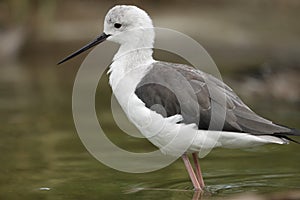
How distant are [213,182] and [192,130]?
0.83 m

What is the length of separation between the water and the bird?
1.40ft

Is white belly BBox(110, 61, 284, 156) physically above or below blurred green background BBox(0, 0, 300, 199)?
above

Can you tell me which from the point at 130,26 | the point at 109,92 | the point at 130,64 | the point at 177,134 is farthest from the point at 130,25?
the point at 109,92

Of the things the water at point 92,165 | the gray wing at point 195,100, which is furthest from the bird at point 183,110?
the water at point 92,165

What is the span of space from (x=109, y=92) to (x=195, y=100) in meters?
4.89

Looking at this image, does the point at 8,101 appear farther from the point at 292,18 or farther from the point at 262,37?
the point at 292,18

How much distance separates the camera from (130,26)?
24.3 feet

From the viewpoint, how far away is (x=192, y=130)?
688cm

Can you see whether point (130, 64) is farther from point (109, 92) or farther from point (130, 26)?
point (109, 92)

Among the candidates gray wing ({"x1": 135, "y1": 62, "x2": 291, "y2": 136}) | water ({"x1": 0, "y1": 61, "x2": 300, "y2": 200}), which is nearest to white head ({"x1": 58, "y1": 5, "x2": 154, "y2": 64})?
gray wing ({"x1": 135, "y1": 62, "x2": 291, "y2": 136})

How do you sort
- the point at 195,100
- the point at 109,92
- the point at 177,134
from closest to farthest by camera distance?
the point at 177,134 → the point at 195,100 → the point at 109,92

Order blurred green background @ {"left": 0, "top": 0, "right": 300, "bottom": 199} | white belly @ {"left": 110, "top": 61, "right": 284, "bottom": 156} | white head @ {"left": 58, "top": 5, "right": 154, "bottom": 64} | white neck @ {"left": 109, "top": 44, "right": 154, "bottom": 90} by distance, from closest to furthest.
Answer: white belly @ {"left": 110, "top": 61, "right": 284, "bottom": 156} < white neck @ {"left": 109, "top": 44, "right": 154, "bottom": 90} < white head @ {"left": 58, "top": 5, "right": 154, "bottom": 64} < blurred green background @ {"left": 0, "top": 0, "right": 300, "bottom": 199}

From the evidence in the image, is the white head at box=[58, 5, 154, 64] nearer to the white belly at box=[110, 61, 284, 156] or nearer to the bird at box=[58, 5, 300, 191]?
the bird at box=[58, 5, 300, 191]

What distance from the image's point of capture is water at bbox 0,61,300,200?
7.22 metres
